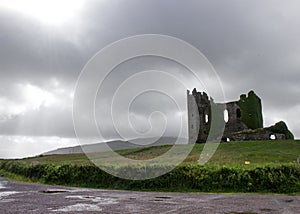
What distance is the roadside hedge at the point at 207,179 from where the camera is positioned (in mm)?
21531

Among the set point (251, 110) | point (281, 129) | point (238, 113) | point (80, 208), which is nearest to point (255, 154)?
point (281, 129)

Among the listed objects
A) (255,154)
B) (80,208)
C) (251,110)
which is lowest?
(80,208)

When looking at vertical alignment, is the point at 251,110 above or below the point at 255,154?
above

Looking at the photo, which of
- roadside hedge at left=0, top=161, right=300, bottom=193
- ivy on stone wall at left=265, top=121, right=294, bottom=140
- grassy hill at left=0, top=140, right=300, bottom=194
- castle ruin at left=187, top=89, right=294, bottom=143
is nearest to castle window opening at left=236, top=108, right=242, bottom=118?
castle ruin at left=187, top=89, right=294, bottom=143

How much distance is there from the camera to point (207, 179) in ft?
74.3

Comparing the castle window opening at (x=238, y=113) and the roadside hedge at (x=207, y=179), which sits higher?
the castle window opening at (x=238, y=113)

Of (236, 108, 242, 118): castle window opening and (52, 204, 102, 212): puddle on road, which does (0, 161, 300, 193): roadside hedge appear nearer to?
(52, 204, 102, 212): puddle on road

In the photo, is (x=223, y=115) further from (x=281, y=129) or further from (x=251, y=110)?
(x=281, y=129)

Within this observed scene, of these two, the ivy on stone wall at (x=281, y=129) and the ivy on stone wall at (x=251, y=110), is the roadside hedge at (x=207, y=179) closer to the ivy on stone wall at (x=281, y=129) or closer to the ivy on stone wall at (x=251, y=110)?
the ivy on stone wall at (x=281, y=129)

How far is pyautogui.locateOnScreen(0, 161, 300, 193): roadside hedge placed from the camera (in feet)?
70.6

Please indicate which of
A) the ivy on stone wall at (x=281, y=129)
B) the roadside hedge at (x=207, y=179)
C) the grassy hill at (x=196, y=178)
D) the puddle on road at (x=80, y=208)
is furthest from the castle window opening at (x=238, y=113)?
the puddle on road at (x=80, y=208)

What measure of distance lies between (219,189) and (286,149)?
2270 centimetres

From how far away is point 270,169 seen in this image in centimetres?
2206

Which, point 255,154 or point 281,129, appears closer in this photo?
point 255,154
